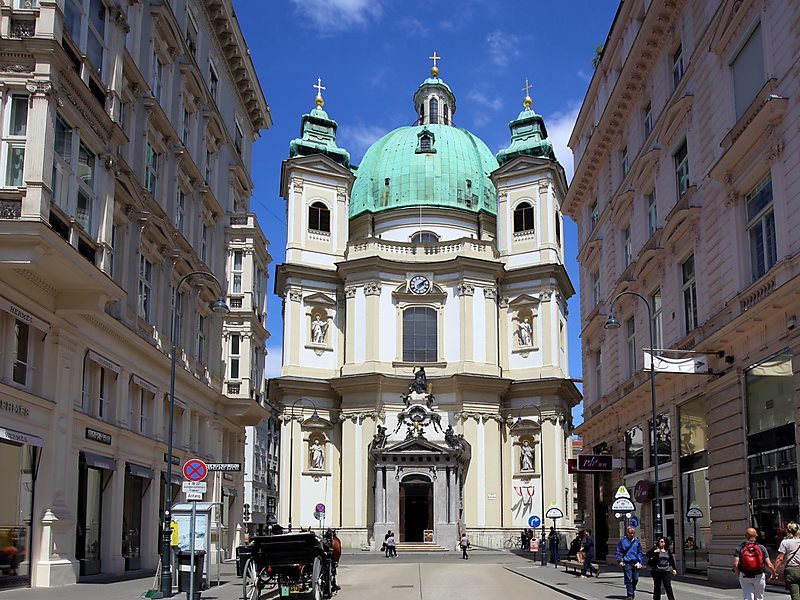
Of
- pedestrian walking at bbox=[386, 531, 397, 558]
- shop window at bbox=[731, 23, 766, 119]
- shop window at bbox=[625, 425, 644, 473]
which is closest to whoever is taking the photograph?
shop window at bbox=[731, 23, 766, 119]

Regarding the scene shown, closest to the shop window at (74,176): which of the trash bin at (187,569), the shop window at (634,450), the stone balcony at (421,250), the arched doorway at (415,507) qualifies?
the trash bin at (187,569)

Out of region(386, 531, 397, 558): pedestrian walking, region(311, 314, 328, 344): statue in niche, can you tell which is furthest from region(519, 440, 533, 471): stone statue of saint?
region(311, 314, 328, 344): statue in niche

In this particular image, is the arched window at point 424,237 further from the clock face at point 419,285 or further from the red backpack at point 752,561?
the red backpack at point 752,561

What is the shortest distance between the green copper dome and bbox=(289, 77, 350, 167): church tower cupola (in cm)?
339

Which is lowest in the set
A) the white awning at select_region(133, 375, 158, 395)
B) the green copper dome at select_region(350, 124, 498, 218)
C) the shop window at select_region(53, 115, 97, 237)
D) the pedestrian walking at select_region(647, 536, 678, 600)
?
the pedestrian walking at select_region(647, 536, 678, 600)

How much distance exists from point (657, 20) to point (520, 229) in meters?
38.2

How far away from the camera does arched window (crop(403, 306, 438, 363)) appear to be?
66.9m

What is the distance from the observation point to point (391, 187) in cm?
7569

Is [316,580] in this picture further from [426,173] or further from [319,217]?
[426,173]

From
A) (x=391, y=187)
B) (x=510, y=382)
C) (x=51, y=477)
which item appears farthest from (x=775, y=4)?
(x=391, y=187)

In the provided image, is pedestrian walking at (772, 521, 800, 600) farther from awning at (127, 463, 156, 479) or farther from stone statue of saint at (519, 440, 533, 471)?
stone statue of saint at (519, 440, 533, 471)

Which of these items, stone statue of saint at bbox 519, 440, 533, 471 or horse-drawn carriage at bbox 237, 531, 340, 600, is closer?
horse-drawn carriage at bbox 237, 531, 340, 600

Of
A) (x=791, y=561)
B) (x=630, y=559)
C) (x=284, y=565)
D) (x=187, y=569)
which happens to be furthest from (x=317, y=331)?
(x=791, y=561)

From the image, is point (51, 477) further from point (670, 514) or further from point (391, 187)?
point (391, 187)
